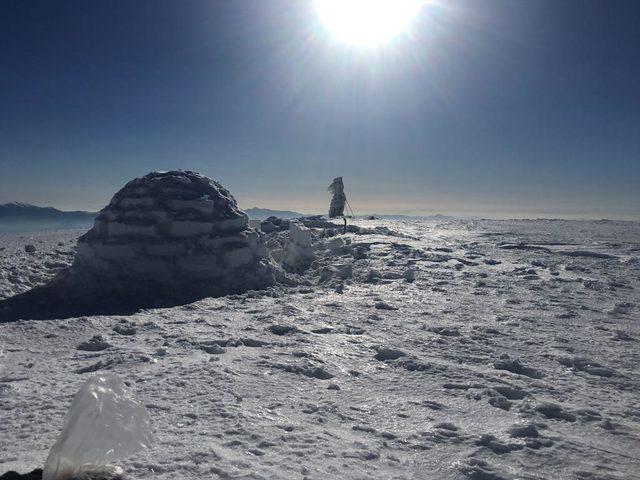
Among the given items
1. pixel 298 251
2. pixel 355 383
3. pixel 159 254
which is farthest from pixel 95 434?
pixel 298 251

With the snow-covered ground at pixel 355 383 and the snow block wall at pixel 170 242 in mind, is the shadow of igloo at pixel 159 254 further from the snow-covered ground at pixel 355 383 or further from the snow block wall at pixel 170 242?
the snow-covered ground at pixel 355 383

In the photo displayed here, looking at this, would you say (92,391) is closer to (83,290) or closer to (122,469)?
(122,469)

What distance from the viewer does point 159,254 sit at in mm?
9977

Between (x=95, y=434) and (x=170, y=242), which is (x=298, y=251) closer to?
(x=170, y=242)

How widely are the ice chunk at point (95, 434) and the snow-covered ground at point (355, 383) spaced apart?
2.54ft

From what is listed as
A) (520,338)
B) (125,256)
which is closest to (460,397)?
(520,338)

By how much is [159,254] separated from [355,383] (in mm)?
6361

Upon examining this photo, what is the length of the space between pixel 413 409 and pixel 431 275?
8.67 metres

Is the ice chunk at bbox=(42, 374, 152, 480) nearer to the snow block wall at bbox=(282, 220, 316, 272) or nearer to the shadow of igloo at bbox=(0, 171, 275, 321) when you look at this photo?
the shadow of igloo at bbox=(0, 171, 275, 321)

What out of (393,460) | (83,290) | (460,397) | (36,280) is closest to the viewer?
(393,460)

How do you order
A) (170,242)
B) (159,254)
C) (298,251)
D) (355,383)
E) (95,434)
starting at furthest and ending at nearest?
(298,251) → (170,242) → (159,254) → (355,383) → (95,434)

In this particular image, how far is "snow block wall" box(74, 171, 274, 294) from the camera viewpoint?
9.80 meters

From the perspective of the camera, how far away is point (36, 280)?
36.9 ft

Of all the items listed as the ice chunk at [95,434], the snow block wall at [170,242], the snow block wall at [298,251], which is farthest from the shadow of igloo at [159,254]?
the ice chunk at [95,434]
